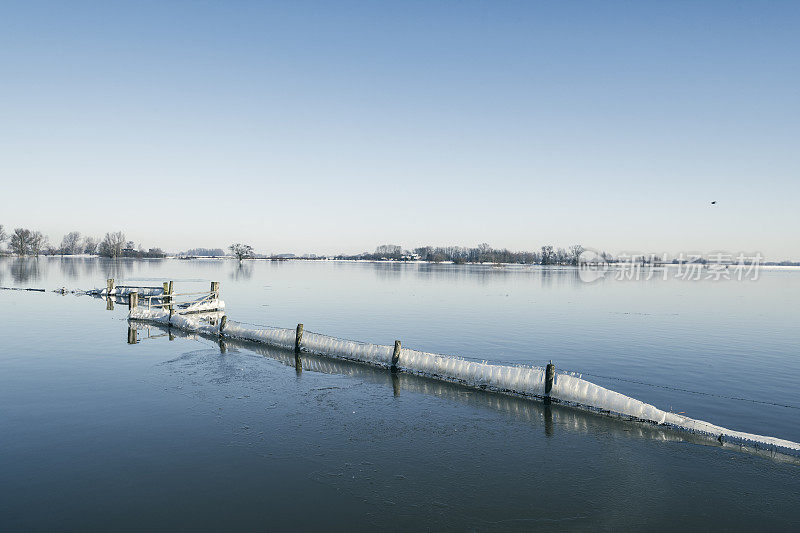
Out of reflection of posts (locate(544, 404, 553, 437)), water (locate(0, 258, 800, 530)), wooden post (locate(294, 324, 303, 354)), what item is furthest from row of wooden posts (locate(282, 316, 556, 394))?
water (locate(0, 258, 800, 530))

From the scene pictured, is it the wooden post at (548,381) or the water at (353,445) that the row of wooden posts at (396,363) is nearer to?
the wooden post at (548,381)

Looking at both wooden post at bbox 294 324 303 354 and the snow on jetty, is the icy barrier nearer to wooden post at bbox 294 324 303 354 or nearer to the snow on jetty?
the snow on jetty

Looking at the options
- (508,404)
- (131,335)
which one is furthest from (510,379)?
(131,335)

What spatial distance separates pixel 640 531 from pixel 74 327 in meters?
47.6

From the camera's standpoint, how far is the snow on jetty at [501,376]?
19.6 meters

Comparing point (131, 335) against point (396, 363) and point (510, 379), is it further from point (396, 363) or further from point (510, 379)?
point (510, 379)

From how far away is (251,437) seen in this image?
17984mm

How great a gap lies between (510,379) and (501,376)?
1.65 feet

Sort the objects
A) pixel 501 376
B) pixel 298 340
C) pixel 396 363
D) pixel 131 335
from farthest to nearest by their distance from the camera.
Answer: pixel 131 335
pixel 298 340
pixel 396 363
pixel 501 376

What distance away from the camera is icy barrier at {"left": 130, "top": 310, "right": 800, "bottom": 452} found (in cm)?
1941

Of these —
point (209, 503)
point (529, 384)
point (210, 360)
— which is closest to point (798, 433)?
point (529, 384)

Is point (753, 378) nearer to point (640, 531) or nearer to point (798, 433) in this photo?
point (798, 433)

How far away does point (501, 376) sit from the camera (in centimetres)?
2461

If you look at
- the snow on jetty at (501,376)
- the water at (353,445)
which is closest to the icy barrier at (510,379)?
the snow on jetty at (501,376)
